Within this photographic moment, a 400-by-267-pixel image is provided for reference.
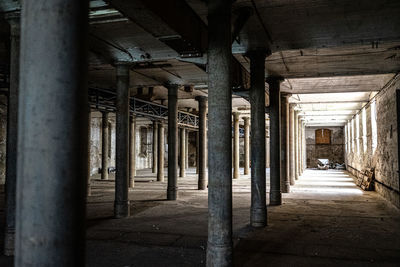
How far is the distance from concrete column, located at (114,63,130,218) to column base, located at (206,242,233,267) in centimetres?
457

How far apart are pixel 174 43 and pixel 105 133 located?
44.0ft

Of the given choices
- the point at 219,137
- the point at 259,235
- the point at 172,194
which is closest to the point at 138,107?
the point at 172,194

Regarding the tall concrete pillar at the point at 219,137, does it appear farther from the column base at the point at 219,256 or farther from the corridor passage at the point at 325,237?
the corridor passage at the point at 325,237

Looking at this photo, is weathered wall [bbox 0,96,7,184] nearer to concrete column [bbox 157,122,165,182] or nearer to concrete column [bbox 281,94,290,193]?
concrete column [bbox 157,122,165,182]

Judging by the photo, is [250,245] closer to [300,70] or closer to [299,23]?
[299,23]

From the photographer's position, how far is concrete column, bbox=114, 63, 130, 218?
857cm

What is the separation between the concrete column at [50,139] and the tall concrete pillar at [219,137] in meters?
2.85

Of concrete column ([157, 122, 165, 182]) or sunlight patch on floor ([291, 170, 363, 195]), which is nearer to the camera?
sunlight patch on floor ([291, 170, 363, 195])

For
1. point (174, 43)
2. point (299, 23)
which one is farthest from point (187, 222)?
point (299, 23)

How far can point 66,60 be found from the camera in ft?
6.33

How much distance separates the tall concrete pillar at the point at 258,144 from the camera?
7566 mm

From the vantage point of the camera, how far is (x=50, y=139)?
1888 millimetres

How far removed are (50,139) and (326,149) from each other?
3505 cm

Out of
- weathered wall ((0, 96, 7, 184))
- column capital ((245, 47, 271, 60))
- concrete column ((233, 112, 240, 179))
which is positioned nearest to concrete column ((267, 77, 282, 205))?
column capital ((245, 47, 271, 60))
